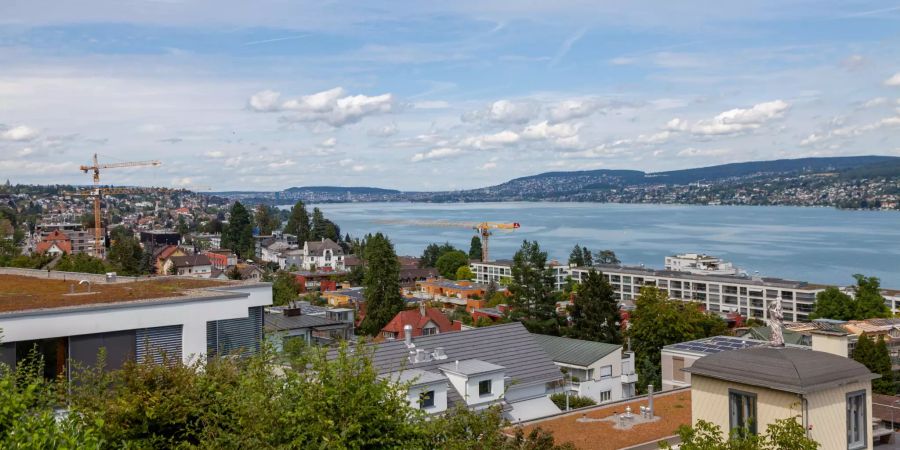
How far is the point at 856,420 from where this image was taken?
9445mm

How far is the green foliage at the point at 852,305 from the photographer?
5416 centimetres

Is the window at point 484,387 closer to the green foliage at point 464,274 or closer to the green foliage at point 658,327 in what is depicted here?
the green foliage at point 658,327

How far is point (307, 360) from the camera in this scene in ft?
27.4

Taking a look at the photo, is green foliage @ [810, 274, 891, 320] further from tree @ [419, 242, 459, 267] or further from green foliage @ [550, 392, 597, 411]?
tree @ [419, 242, 459, 267]

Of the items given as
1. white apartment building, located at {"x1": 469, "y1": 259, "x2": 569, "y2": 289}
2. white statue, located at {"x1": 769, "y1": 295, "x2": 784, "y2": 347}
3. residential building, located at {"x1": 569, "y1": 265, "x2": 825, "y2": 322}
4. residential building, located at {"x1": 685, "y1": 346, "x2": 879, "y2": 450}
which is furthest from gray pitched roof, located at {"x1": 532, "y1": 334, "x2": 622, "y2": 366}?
white apartment building, located at {"x1": 469, "y1": 259, "x2": 569, "y2": 289}

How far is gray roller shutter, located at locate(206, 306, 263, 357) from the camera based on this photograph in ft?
43.6

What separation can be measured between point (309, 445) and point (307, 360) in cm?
155

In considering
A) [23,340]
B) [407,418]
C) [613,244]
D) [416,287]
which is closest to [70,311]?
[23,340]

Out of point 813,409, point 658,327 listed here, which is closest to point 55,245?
point 658,327

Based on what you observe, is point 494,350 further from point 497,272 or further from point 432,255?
point 432,255

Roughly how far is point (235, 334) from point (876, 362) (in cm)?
2851

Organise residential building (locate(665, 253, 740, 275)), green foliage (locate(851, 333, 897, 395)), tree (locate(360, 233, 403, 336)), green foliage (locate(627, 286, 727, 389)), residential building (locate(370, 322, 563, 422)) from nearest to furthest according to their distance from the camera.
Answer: residential building (locate(370, 322, 563, 422))
green foliage (locate(851, 333, 897, 395))
green foliage (locate(627, 286, 727, 389))
tree (locate(360, 233, 403, 336))
residential building (locate(665, 253, 740, 275))

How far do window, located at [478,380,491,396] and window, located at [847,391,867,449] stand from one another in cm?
1008

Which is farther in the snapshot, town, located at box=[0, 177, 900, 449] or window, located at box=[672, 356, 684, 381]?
window, located at box=[672, 356, 684, 381]
